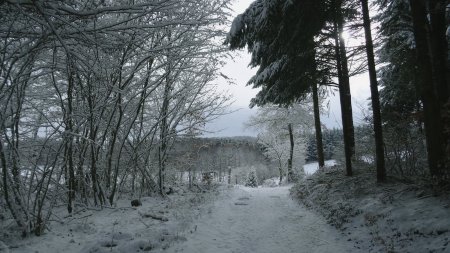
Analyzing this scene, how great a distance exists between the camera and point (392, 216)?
537cm

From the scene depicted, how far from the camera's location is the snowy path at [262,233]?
17.9 ft

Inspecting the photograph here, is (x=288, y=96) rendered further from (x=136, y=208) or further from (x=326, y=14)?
(x=136, y=208)

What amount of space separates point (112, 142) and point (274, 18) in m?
5.27

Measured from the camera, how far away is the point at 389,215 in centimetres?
545

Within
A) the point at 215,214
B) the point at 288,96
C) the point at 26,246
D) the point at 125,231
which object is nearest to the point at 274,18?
the point at 288,96

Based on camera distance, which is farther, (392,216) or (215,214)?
(215,214)

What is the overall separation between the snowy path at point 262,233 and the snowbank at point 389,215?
1.16 ft

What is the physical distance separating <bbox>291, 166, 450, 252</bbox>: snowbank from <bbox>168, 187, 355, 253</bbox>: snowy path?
35 cm

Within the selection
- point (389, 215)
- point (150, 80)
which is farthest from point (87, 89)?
point (389, 215)

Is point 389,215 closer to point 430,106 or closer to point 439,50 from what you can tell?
point 430,106

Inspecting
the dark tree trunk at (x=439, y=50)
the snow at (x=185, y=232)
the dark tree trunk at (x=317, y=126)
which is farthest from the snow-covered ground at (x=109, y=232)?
the dark tree trunk at (x=317, y=126)

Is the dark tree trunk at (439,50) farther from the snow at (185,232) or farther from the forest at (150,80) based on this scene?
the snow at (185,232)

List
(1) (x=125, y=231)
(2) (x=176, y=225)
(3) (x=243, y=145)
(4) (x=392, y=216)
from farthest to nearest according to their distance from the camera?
(3) (x=243, y=145)
(2) (x=176, y=225)
(1) (x=125, y=231)
(4) (x=392, y=216)

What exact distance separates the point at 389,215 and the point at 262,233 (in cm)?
255
